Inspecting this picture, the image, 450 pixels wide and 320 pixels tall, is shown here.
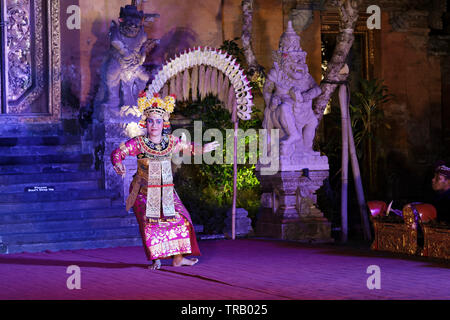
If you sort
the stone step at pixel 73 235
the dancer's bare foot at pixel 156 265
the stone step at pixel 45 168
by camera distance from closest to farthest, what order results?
the dancer's bare foot at pixel 156 265 → the stone step at pixel 73 235 → the stone step at pixel 45 168

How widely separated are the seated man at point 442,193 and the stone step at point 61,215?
14.3ft

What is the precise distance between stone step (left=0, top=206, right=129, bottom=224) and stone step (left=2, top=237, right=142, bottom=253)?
55 centimetres

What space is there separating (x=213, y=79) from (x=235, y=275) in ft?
12.5

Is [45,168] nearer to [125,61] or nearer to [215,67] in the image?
[125,61]

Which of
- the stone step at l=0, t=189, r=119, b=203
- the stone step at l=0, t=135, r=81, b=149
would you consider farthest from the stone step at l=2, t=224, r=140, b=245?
the stone step at l=0, t=135, r=81, b=149

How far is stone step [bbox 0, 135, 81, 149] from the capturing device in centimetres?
1241

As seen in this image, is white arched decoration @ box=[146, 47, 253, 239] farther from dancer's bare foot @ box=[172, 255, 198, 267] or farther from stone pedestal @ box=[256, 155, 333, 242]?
dancer's bare foot @ box=[172, 255, 198, 267]

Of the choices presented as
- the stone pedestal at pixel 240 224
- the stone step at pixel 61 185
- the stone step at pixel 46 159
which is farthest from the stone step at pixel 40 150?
the stone pedestal at pixel 240 224

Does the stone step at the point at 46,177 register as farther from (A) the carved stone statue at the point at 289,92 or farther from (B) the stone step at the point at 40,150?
(A) the carved stone statue at the point at 289,92

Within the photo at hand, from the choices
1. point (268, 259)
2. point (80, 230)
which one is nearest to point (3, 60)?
point (80, 230)

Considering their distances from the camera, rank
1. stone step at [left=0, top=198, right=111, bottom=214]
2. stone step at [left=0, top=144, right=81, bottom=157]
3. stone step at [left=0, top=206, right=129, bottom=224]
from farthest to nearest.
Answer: stone step at [left=0, top=144, right=81, bottom=157] < stone step at [left=0, top=198, right=111, bottom=214] < stone step at [left=0, top=206, right=129, bottom=224]

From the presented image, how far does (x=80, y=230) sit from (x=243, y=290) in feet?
13.4

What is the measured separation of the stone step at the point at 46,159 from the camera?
11.8 meters

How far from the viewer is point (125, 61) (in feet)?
38.9
